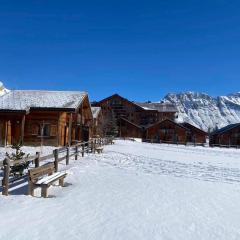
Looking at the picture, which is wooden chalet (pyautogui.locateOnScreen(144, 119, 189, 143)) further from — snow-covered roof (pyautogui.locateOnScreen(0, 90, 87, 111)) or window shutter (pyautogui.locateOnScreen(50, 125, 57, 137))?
window shutter (pyautogui.locateOnScreen(50, 125, 57, 137))

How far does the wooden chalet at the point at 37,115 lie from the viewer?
33.7 meters

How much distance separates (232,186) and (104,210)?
6720mm

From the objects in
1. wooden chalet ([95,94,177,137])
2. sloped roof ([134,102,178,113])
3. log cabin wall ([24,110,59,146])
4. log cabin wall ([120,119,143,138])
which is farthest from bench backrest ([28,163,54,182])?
sloped roof ([134,102,178,113])

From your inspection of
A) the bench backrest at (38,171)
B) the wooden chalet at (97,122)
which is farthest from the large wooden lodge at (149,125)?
the bench backrest at (38,171)

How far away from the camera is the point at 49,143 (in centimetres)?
3584

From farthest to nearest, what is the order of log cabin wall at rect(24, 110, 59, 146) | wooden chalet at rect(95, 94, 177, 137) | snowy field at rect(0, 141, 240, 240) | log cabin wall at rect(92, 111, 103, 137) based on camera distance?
wooden chalet at rect(95, 94, 177, 137)
log cabin wall at rect(92, 111, 103, 137)
log cabin wall at rect(24, 110, 59, 146)
snowy field at rect(0, 141, 240, 240)

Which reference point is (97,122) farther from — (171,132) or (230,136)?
(230,136)

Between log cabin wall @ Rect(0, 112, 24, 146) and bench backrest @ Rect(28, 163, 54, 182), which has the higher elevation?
log cabin wall @ Rect(0, 112, 24, 146)

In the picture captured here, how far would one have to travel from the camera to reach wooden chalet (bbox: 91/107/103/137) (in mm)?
58812

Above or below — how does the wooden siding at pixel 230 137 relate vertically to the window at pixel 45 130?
above

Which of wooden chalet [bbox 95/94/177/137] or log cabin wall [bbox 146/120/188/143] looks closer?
log cabin wall [bbox 146/120/188/143]

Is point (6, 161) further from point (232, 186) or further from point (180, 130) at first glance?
point (180, 130)

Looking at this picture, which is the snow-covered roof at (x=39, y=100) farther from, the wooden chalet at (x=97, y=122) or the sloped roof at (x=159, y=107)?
the sloped roof at (x=159, y=107)

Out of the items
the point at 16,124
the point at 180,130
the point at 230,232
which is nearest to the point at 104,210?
the point at 230,232
